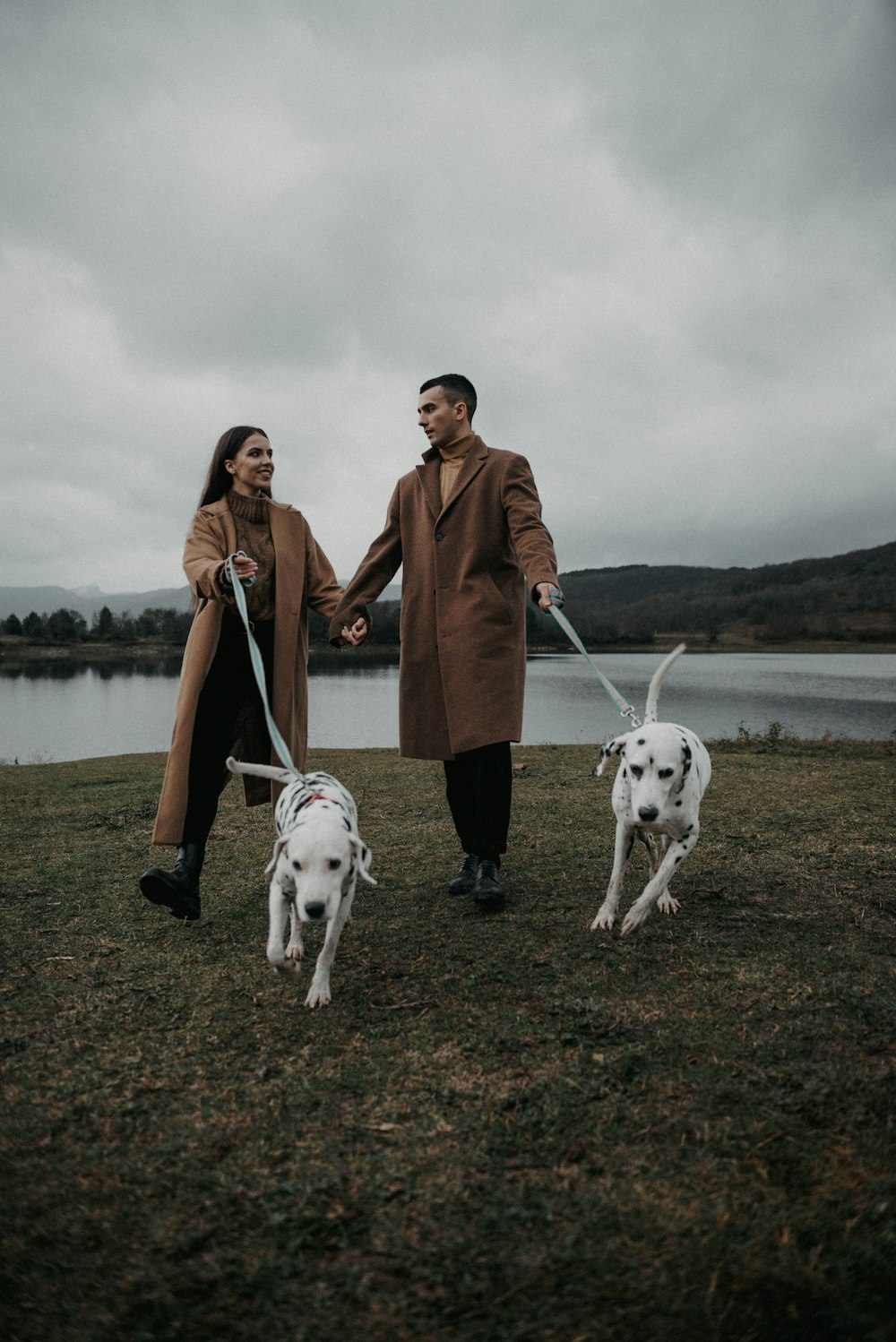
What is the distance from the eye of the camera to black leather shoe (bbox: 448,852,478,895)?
16.5 ft

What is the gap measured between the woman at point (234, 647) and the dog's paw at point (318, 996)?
1369 millimetres

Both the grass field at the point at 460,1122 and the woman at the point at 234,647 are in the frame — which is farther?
the woman at the point at 234,647

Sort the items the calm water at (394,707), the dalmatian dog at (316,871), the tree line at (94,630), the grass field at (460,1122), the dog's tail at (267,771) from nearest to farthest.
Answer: the grass field at (460,1122) → the dalmatian dog at (316,871) → the dog's tail at (267,771) → the calm water at (394,707) → the tree line at (94,630)

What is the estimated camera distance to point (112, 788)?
1057 centimetres

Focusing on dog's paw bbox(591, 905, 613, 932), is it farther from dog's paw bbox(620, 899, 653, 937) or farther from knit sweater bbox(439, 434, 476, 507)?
knit sweater bbox(439, 434, 476, 507)

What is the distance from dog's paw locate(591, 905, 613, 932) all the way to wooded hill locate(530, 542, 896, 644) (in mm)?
67593

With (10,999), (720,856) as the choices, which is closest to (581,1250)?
(10,999)

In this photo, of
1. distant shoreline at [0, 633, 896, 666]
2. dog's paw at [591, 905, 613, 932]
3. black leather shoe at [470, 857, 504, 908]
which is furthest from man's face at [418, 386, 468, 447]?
distant shoreline at [0, 633, 896, 666]

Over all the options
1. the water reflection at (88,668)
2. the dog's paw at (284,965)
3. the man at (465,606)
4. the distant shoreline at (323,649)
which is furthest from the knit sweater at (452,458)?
the distant shoreline at (323,649)

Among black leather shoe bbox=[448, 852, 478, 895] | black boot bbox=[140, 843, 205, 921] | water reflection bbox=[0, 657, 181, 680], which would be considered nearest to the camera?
black boot bbox=[140, 843, 205, 921]

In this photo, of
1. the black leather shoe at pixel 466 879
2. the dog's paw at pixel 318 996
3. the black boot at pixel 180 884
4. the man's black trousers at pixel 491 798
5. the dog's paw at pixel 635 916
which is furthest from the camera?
the black leather shoe at pixel 466 879

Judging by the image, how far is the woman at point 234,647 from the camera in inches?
187

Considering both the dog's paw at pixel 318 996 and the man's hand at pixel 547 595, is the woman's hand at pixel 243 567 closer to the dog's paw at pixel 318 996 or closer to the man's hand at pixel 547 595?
the man's hand at pixel 547 595

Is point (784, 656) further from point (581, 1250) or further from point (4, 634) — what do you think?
point (581, 1250)
